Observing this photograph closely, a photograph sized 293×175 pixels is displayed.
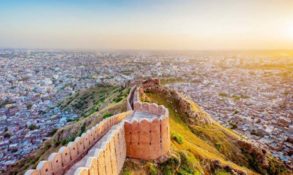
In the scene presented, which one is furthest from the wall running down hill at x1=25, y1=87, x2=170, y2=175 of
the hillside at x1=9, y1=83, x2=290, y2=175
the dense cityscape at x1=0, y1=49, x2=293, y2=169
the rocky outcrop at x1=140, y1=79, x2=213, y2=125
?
the dense cityscape at x1=0, y1=49, x2=293, y2=169

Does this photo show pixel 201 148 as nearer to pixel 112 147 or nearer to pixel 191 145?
pixel 191 145

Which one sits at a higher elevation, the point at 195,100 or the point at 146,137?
the point at 146,137

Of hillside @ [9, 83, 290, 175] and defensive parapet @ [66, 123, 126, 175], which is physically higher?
defensive parapet @ [66, 123, 126, 175]

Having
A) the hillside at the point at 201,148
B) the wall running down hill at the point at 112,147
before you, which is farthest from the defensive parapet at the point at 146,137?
the hillside at the point at 201,148

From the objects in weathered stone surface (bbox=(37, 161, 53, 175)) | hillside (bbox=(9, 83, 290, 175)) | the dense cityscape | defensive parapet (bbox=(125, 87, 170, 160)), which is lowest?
the dense cityscape

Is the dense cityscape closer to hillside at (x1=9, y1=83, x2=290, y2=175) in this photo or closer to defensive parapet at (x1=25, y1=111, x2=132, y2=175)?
hillside at (x1=9, y1=83, x2=290, y2=175)

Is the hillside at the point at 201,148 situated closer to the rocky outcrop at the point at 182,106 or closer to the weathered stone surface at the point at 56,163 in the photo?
Result: the rocky outcrop at the point at 182,106

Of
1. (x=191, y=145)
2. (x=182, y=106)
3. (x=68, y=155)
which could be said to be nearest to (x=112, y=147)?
(x=68, y=155)
